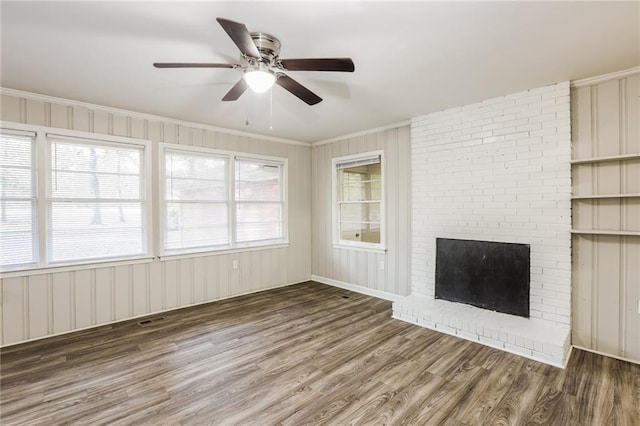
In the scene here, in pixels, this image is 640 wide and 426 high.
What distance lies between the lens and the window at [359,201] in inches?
189

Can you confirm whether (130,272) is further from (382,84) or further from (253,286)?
(382,84)

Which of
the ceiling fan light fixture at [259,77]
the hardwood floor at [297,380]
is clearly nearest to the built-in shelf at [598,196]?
the hardwood floor at [297,380]

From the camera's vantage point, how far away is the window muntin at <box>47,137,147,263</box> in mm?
3383

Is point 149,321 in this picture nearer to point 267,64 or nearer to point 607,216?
point 267,64

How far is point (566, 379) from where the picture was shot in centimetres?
247

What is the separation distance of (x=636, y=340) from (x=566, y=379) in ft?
2.96

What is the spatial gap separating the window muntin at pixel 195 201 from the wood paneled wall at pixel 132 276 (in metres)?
0.18

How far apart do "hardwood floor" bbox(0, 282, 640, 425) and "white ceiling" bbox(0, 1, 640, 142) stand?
103 inches

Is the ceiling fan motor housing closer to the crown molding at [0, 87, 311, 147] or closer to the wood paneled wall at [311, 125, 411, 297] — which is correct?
the crown molding at [0, 87, 311, 147]

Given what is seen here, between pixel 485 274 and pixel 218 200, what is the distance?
3.74 meters

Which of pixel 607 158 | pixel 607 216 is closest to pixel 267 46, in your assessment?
pixel 607 158

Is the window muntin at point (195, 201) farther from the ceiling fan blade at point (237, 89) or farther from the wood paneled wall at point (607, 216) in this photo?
the wood paneled wall at point (607, 216)

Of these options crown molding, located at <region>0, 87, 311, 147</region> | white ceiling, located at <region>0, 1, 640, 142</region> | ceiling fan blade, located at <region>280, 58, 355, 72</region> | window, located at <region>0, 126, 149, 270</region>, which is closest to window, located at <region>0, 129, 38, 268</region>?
window, located at <region>0, 126, 149, 270</region>

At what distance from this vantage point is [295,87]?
94.7 inches
